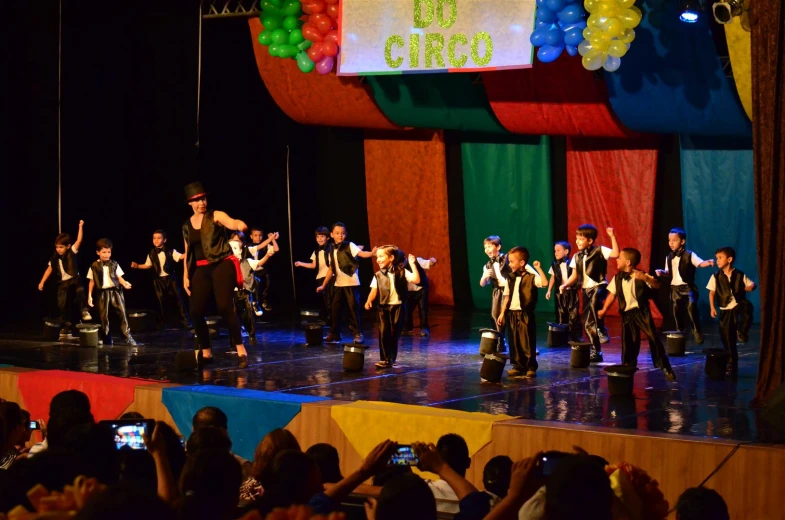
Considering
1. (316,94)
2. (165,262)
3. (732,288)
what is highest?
(316,94)

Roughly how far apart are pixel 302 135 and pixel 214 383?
336 inches

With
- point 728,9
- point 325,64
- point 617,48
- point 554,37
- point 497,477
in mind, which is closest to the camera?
point 497,477

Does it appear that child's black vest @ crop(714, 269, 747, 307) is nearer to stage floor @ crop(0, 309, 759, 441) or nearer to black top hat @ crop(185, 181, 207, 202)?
stage floor @ crop(0, 309, 759, 441)

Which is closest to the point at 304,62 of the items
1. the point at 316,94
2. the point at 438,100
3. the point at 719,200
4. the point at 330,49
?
the point at 330,49

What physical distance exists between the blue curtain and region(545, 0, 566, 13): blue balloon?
136 inches

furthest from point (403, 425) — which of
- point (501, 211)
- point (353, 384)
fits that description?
point (501, 211)

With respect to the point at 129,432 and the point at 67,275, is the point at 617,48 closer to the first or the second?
the point at 67,275

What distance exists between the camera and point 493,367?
28.1 ft

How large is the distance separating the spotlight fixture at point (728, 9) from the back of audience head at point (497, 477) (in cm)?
513

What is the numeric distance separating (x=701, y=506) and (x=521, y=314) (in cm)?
592

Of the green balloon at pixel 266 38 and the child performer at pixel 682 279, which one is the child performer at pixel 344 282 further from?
the child performer at pixel 682 279

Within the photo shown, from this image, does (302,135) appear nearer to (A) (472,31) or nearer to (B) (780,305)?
(A) (472,31)

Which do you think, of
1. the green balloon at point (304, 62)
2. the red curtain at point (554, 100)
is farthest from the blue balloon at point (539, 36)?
the green balloon at point (304, 62)

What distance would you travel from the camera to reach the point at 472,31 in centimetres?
1133
